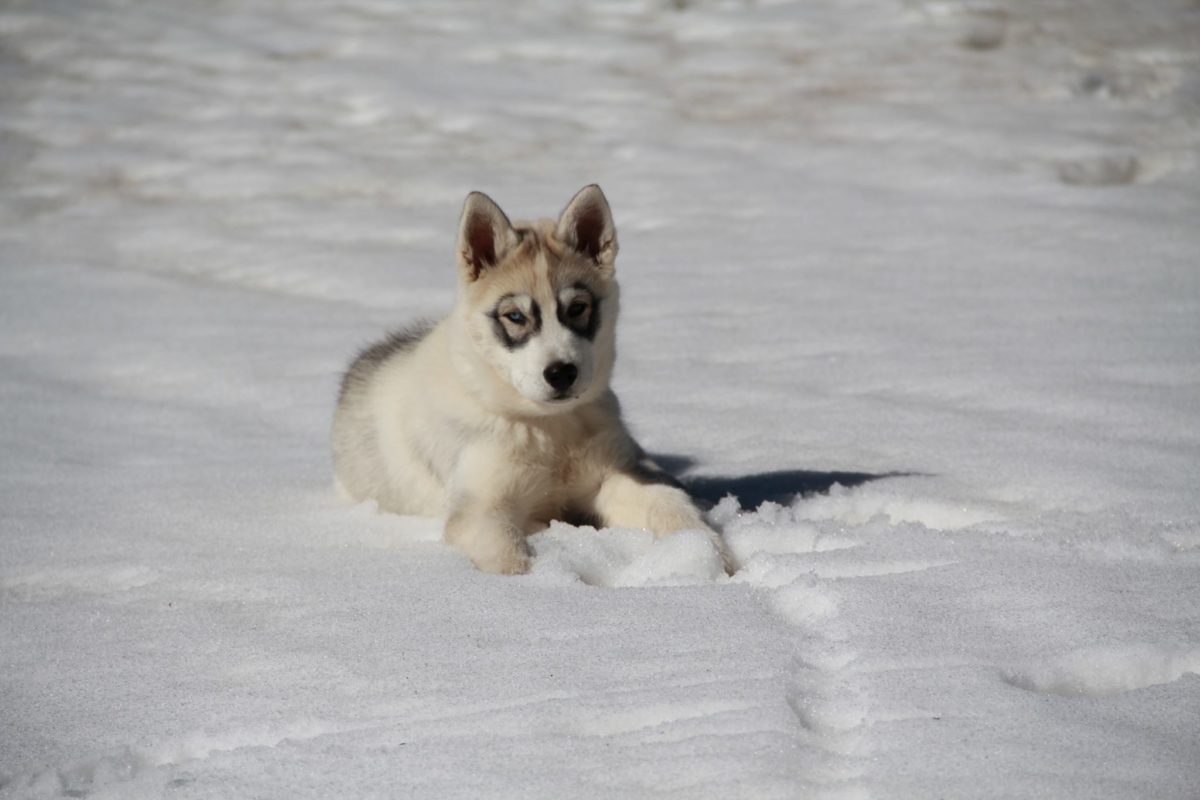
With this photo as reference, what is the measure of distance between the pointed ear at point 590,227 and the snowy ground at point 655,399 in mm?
1018

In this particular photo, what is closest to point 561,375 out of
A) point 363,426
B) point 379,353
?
point 363,426

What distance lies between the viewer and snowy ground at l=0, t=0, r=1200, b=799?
8.56 ft

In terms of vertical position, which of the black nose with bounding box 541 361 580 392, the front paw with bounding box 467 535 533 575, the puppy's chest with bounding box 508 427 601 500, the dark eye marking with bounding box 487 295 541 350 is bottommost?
the front paw with bounding box 467 535 533 575

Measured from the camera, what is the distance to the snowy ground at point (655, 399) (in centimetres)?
261

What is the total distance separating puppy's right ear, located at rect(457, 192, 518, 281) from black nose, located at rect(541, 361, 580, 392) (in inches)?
20.9

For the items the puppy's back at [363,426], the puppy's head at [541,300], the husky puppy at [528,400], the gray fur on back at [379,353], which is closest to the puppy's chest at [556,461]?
→ the husky puppy at [528,400]

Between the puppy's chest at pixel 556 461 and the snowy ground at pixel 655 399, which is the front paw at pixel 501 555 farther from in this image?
the puppy's chest at pixel 556 461

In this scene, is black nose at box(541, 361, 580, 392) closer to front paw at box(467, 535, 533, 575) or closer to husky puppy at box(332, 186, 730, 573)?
husky puppy at box(332, 186, 730, 573)

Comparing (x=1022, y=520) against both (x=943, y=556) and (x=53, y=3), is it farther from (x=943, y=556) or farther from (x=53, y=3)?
(x=53, y=3)

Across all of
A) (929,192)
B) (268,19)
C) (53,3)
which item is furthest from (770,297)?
(53,3)

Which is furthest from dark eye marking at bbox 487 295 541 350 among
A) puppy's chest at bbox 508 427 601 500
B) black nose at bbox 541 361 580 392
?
puppy's chest at bbox 508 427 601 500

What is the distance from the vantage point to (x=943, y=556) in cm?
345

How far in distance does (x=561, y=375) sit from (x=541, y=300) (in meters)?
0.29

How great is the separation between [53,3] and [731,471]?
12709mm
